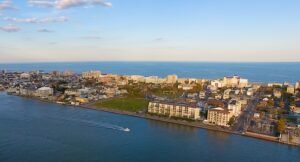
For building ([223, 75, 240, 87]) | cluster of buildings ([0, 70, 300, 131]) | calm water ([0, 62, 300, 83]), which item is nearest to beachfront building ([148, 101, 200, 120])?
cluster of buildings ([0, 70, 300, 131])

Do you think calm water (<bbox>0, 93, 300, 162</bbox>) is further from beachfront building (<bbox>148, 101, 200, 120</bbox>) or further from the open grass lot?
the open grass lot

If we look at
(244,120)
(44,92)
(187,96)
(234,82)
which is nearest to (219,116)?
(244,120)

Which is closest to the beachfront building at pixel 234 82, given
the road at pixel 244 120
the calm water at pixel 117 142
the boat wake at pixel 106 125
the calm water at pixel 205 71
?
the road at pixel 244 120

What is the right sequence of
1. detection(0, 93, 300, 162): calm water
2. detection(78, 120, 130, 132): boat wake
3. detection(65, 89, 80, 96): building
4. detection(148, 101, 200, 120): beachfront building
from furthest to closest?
detection(65, 89, 80, 96): building, detection(148, 101, 200, 120): beachfront building, detection(78, 120, 130, 132): boat wake, detection(0, 93, 300, 162): calm water

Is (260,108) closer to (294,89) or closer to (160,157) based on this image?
(294,89)

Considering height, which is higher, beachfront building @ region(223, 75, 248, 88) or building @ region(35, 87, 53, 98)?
beachfront building @ region(223, 75, 248, 88)

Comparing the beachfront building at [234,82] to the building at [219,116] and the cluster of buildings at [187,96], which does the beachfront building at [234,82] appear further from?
the building at [219,116]
